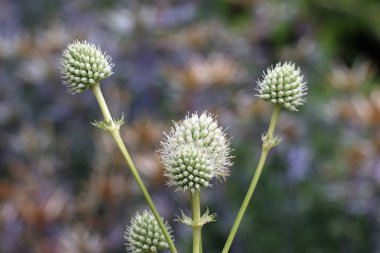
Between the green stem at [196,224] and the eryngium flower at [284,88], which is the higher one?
the eryngium flower at [284,88]

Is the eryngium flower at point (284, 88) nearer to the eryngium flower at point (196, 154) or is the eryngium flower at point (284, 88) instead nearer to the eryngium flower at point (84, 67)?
the eryngium flower at point (196, 154)

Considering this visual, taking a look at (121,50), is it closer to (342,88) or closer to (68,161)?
(68,161)

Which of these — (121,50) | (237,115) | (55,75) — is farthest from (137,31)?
(237,115)

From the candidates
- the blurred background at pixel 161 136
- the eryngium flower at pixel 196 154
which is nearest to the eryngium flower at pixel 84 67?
the eryngium flower at pixel 196 154

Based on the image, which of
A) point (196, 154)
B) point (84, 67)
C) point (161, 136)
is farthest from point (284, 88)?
point (161, 136)

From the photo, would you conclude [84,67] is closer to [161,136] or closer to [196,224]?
[196,224]

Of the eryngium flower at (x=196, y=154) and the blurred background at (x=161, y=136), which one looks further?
the blurred background at (x=161, y=136)
